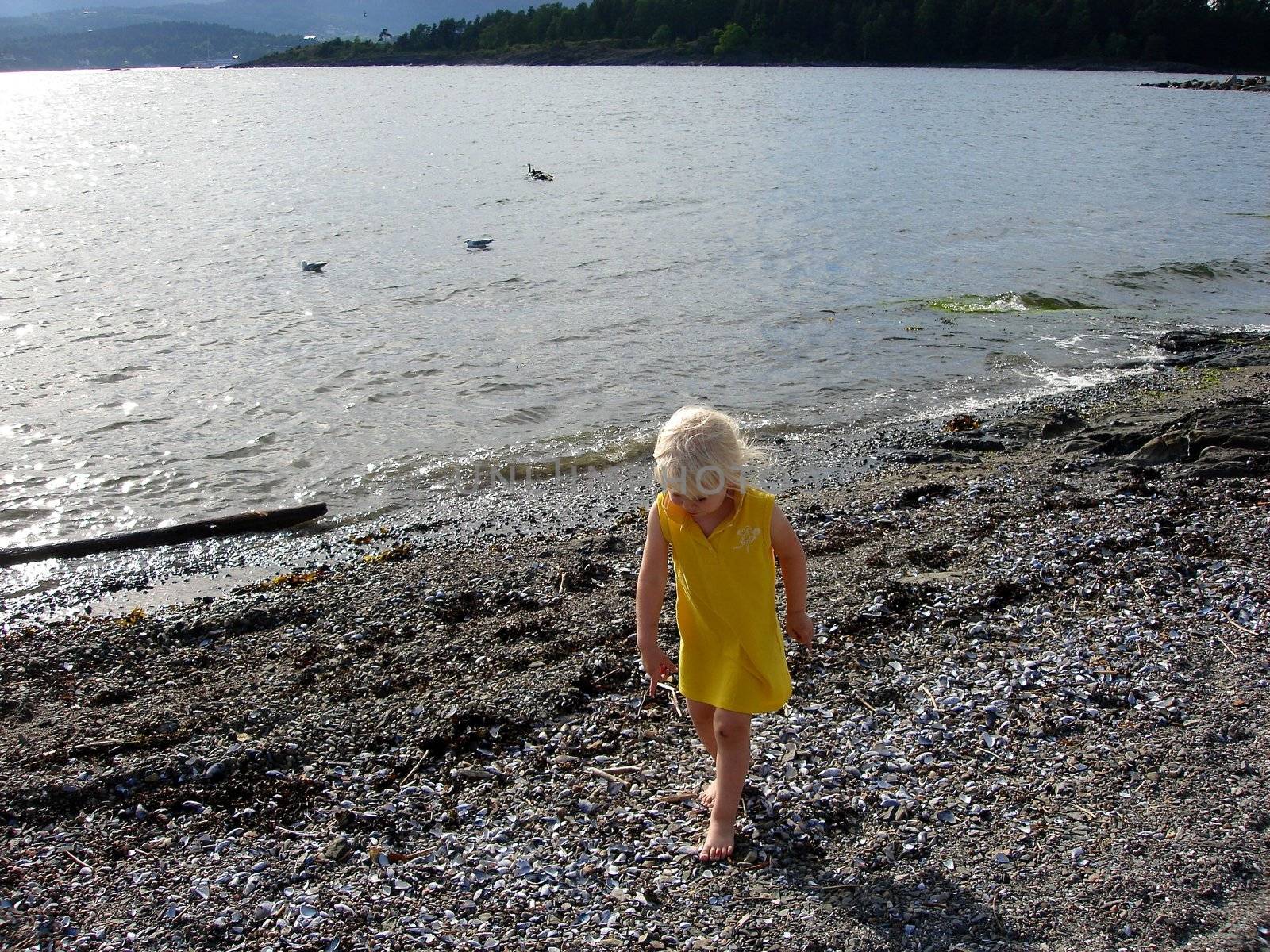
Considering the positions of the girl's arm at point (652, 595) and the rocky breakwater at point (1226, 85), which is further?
the rocky breakwater at point (1226, 85)

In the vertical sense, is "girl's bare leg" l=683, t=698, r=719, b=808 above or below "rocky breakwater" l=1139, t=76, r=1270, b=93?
below

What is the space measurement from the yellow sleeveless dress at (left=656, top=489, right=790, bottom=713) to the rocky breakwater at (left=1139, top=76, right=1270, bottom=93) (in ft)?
380

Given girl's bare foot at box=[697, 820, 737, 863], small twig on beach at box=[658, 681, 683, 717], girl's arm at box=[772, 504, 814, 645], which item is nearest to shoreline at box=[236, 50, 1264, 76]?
small twig on beach at box=[658, 681, 683, 717]

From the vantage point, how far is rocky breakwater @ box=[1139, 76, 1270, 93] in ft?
324

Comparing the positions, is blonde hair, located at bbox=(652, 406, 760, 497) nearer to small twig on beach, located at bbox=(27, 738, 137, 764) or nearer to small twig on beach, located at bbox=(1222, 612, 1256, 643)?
small twig on beach, located at bbox=(27, 738, 137, 764)

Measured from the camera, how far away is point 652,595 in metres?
4.54

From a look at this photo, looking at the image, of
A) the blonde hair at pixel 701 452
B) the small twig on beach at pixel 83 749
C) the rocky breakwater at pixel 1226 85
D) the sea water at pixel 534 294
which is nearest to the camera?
the blonde hair at pixel 701 452

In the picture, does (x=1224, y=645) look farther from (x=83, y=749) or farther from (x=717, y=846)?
(x=83, y=749)

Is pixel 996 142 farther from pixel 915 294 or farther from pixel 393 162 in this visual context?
pixel 915 294

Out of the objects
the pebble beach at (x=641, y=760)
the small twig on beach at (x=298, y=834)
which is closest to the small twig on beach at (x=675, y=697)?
the pebble beach at (x=641, y=760)

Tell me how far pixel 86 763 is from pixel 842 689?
14.4 ft

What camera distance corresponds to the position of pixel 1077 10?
418 feet

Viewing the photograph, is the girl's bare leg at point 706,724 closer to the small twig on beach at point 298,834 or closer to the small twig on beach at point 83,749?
the small twig on beach at point 298,834

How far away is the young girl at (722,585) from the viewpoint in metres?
4.11
